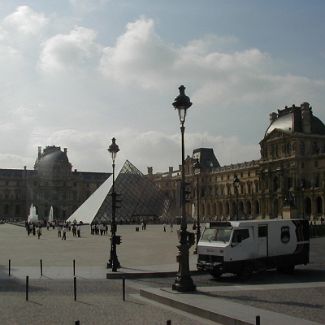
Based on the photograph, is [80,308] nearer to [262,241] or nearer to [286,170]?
[262,241]

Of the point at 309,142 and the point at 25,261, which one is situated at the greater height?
the point at 309,142

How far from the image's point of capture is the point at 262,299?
11625mm

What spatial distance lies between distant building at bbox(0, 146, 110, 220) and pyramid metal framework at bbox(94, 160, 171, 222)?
61.8 metres

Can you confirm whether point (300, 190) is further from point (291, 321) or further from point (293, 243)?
point (291, 321)

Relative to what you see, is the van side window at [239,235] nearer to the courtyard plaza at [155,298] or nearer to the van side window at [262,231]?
the van side window at [262,231]

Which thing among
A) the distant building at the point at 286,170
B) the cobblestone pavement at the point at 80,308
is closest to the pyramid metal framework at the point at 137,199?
the distant building at the point at 286,170

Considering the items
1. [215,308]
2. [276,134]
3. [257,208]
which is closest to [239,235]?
[215,308]

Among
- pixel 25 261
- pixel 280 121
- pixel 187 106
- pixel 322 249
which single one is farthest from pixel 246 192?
pixel 187 106

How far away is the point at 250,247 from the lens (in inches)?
635

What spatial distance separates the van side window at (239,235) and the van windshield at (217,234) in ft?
0.56

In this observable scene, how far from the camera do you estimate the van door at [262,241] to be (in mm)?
16438

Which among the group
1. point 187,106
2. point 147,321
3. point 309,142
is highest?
point 309,142

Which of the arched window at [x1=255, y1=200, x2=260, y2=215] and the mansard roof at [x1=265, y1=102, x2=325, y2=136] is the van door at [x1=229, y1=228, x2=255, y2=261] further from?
the arched window at [x1=255, y1=200, x2=260, y2=215]

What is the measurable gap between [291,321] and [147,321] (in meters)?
2.46
